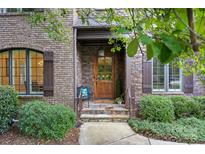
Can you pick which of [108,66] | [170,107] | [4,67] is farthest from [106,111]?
[4,67]

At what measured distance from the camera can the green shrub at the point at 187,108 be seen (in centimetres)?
722

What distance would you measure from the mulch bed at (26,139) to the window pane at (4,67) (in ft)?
8.37

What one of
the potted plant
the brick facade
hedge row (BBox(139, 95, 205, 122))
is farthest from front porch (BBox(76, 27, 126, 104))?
hedge row (BBox(139, 95, 205, 122))

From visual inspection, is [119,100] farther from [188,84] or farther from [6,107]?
[6,107]

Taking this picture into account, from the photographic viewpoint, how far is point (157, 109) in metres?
6.90

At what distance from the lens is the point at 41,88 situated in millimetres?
8133

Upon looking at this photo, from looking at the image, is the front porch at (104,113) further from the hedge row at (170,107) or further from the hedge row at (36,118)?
the hedge row at (36,118)

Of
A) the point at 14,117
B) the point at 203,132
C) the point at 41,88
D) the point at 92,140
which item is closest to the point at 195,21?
the point at 92,140

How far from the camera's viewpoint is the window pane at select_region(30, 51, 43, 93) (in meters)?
8.05

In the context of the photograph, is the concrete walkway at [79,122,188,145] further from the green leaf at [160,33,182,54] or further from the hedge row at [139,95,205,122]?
the green leaf at [160,33,182,54]

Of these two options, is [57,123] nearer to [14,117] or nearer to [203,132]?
[14,117]

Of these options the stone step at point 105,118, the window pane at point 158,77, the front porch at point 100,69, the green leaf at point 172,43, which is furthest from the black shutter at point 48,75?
the green leaf at point 172,43

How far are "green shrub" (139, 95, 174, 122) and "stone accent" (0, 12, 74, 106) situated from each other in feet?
7.71

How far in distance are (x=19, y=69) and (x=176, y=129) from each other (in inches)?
211
